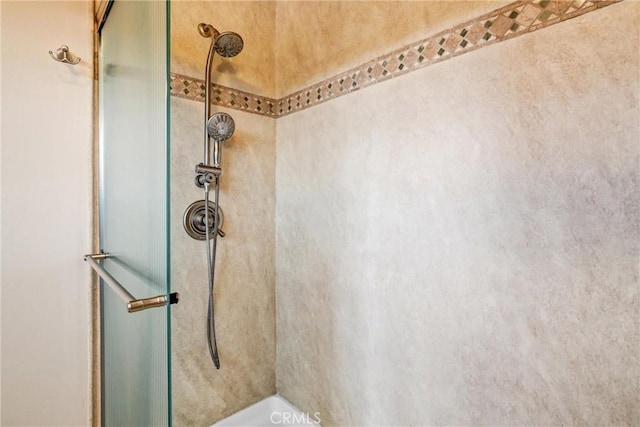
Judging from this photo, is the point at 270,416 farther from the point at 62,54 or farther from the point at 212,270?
the point at 62,54

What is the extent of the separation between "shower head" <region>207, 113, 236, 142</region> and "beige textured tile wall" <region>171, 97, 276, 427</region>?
0.11 metres

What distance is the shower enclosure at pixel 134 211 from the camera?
25.4 inches

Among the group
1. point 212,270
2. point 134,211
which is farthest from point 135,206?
point 212,270

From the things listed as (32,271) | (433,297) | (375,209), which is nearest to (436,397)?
(433,297)

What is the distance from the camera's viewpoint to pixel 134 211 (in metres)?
0.84

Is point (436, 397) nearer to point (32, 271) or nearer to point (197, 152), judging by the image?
point (197, 152)

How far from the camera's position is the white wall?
1.01 metres

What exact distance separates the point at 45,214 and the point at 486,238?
1.44m

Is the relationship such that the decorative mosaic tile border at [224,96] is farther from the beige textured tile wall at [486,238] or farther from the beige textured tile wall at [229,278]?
the beige textured tile wall at [486,238]

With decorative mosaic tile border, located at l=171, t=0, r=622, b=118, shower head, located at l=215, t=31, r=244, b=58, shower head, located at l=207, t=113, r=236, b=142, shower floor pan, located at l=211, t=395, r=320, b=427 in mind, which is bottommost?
shower floor pan, located at l=211, t=395, r=320, b=427

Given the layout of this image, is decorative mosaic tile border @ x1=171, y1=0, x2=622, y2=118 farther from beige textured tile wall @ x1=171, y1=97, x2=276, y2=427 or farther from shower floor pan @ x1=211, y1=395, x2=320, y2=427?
shower floor pan @ x1=211, y1=395, x2=320, y2=427

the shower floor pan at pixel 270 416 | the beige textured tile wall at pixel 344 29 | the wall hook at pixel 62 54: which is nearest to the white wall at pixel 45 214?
the wall hook at pixel 62 54

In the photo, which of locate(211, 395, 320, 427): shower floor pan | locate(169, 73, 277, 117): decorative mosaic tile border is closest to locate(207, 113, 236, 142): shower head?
locate(169, 73, 277, 117): decorative mosaic tile border

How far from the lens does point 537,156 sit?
31.7 inches
